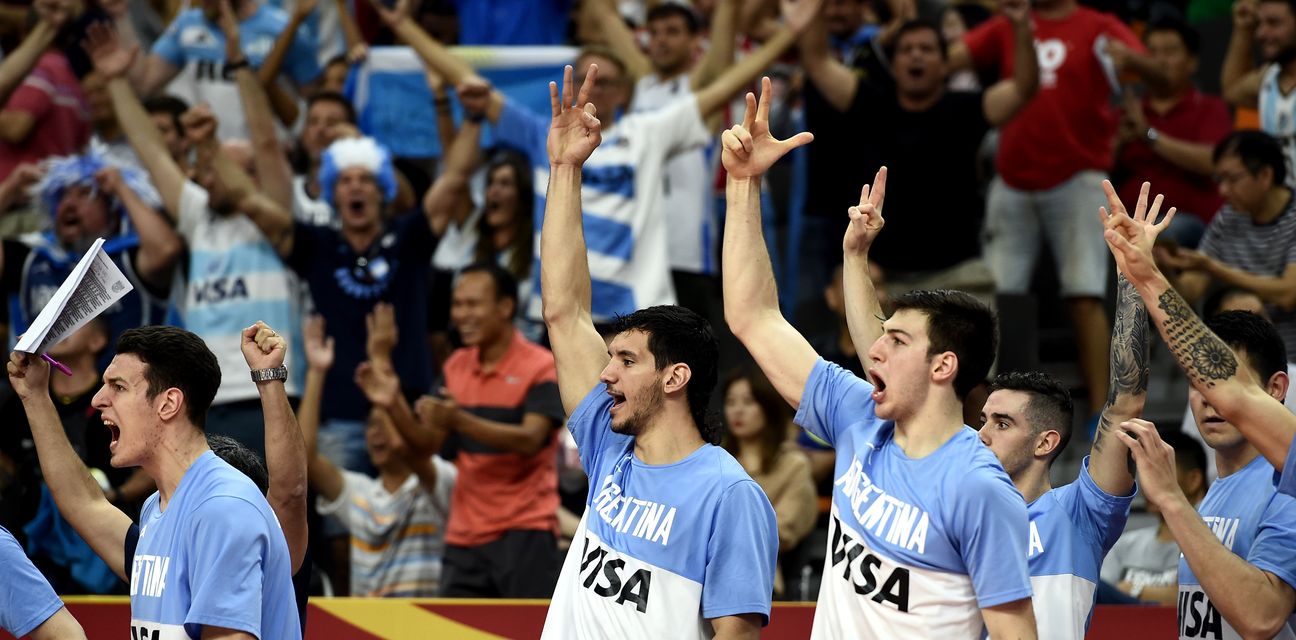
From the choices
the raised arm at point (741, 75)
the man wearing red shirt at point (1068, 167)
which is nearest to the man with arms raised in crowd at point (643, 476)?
the raised arm at point (741, 75)

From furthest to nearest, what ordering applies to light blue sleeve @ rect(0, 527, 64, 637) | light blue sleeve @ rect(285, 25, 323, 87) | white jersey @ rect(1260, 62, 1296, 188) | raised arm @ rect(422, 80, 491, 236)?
1. light blue sleeve @ rect(285, 25, 323, 87)
2. white jersey @ rect(1260, 62, 1296, 188)
3. raised arm @ rect(422, 80, 491, 236)
4. light blue sleeve @ rect(0, 527, 64, 637)

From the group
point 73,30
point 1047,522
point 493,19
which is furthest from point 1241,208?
point 73,30

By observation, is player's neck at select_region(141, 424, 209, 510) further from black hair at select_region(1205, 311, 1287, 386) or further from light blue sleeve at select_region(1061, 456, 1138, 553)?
black hair at select_region(1205, 311, 1287, 386)

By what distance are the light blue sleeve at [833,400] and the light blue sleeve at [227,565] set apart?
1721mm

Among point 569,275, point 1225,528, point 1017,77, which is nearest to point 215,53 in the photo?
point 1017,77

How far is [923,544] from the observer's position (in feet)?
15.3

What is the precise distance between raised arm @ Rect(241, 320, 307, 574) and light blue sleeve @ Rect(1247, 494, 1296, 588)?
3099 millimetres

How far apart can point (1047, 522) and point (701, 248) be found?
5.23 m

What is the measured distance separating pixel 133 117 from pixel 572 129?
16.8 feet

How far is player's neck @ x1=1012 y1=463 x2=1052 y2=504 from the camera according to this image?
232 inches

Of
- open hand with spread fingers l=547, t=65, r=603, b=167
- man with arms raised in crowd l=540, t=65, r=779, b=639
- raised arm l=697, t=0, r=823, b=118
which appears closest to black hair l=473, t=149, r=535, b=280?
raised arm l=697, t=0, r=823, b=118

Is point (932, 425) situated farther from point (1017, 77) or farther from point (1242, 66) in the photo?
point (1242, 66)

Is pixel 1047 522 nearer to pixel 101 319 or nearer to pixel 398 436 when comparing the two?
pixel 398 436

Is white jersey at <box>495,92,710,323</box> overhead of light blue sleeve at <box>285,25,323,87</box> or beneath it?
beneath
